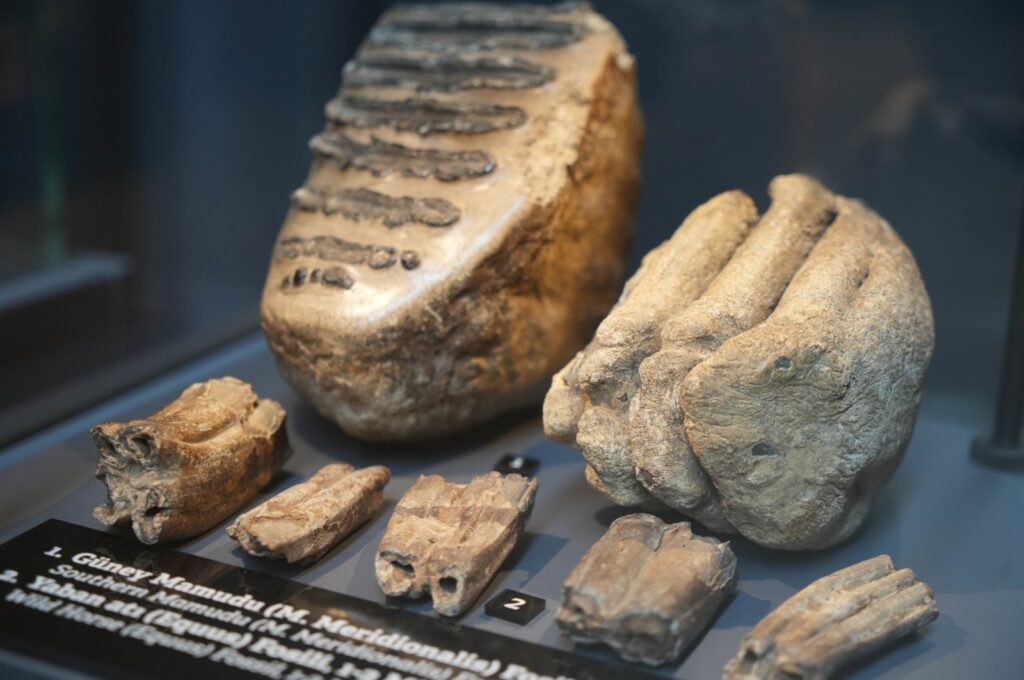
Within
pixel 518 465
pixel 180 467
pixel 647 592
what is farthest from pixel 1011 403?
pixel 180 467

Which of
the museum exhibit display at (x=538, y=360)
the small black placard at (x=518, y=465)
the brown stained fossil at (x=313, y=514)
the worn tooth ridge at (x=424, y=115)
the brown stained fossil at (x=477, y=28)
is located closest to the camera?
the museum exhibit display at (x=538, y=360)

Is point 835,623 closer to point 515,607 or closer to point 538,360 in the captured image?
point 515,607

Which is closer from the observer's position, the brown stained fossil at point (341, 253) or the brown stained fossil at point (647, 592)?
the brown stained fossil at point (647, 592)

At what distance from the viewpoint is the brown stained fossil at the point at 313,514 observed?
7.95 ft

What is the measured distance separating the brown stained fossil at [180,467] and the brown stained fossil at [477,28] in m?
1.24

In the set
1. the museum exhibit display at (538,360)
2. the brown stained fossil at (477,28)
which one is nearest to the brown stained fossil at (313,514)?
the museum exhibit display at (538,360)

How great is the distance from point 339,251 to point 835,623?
141cm

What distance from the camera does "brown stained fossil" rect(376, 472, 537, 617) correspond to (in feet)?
7.51

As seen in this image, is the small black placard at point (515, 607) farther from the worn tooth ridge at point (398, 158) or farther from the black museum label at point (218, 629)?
the worn tooth ridge at point (398, 158)

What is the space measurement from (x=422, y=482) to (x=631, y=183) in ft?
3.76

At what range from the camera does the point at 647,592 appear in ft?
7.02

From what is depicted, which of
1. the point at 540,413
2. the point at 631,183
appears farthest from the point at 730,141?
the point at 540,413

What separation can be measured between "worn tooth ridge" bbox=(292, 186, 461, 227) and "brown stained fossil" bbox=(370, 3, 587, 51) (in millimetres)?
560

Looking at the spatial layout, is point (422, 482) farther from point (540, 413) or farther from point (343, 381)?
point (540, 413)
